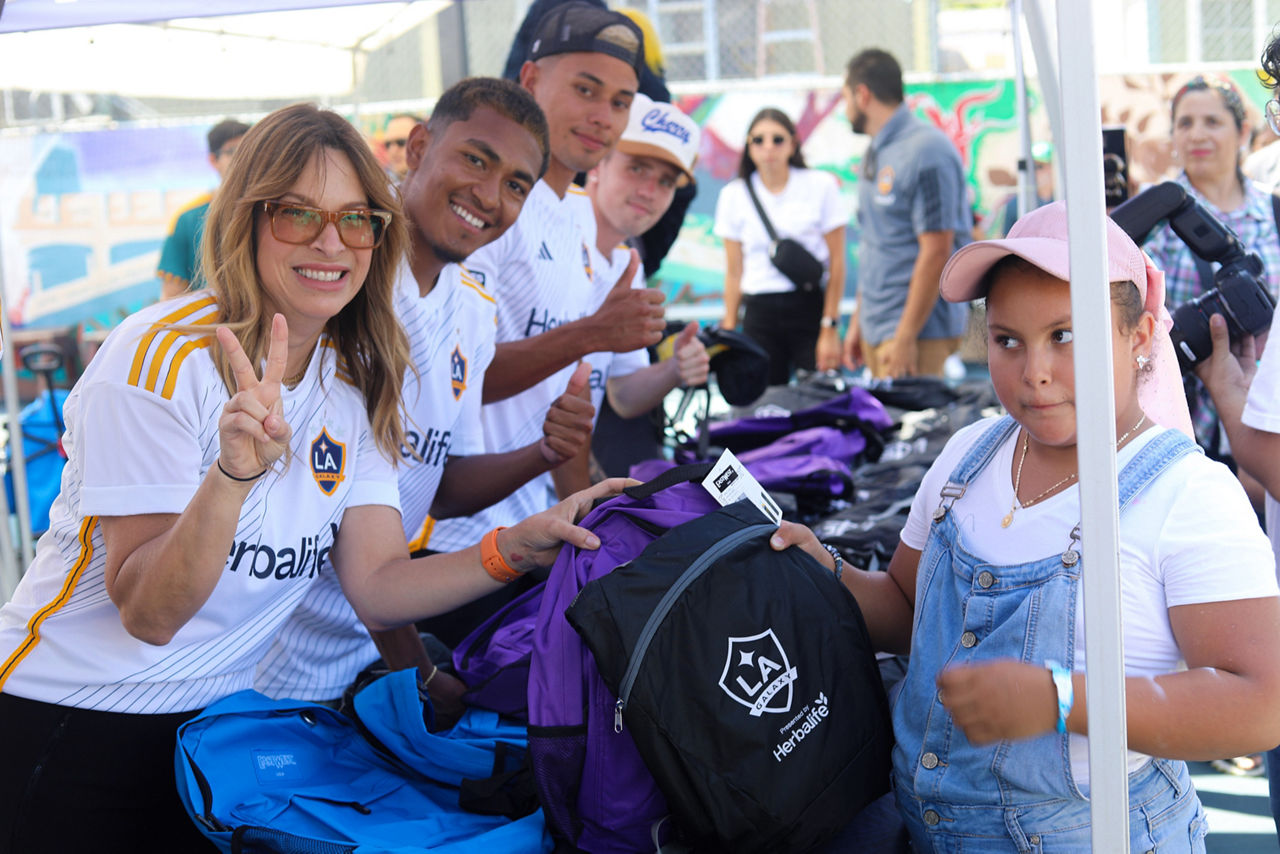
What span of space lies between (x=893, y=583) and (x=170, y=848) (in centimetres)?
123

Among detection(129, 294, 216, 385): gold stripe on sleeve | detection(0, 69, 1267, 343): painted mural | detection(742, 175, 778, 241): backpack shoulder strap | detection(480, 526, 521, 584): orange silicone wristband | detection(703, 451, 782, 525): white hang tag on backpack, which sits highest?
detection(0, 69, 1267, 343): painted mural

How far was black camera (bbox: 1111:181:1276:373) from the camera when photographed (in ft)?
6.86

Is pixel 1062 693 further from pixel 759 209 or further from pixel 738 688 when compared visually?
pixel 759 209

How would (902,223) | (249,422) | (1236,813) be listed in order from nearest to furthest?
(249,422) → (1236,813) → (902,223)

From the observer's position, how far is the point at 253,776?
1551 millimetres

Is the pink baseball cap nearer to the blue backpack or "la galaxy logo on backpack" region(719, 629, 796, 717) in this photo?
"la galaxy logo on backpack" region(719, 629, 796, 717)

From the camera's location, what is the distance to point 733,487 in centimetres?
180

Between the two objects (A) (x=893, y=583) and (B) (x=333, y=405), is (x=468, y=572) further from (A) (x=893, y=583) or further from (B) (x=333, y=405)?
(A) (x=893, y=583)

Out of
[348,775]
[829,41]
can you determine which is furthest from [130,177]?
[348,775]

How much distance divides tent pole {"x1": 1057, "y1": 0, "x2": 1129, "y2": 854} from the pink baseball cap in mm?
339

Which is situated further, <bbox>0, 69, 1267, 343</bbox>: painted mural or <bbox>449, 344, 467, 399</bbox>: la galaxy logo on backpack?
<bbox>0, 69, 1267, 343</bbox>: painted mural

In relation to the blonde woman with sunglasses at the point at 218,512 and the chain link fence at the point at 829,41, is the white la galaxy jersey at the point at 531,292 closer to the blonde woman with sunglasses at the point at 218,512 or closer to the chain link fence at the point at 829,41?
the blonde woman with sunglasses at the point at 218,512

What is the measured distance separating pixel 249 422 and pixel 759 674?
0.77m

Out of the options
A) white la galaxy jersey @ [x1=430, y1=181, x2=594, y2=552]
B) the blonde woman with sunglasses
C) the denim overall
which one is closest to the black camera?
the denim overall
